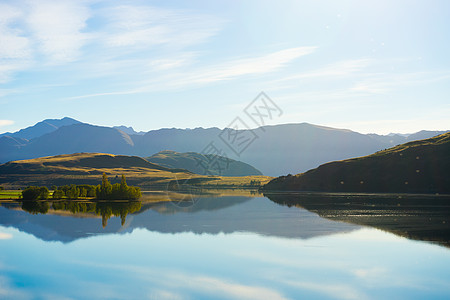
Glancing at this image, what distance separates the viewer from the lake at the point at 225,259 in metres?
38.4

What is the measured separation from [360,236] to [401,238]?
655 centimetres

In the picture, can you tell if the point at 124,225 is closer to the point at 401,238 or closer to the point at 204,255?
the point at 204,255

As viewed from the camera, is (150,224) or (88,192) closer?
(150,224)

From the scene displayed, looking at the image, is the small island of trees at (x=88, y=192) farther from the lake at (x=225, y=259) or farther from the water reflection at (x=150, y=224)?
the lake at (x=225, y=259)

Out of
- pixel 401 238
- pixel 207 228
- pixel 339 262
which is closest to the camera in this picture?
pixel 339 262

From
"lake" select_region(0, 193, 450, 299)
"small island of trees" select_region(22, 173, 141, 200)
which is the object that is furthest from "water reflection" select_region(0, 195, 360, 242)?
"small island of trees" select_region(22, 173, 141, 200)

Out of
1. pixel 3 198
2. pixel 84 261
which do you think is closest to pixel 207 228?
pixel 84 261

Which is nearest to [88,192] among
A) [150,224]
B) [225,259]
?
[150,224]

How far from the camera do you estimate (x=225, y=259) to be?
172ft

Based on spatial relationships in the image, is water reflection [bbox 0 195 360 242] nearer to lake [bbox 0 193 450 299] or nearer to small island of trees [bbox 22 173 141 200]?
lake [bbox 0 193 450 299]

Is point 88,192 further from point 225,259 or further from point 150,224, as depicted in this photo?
point 225,259

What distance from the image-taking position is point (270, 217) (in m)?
102

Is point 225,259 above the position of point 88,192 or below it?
below

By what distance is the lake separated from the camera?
38.4 meters
